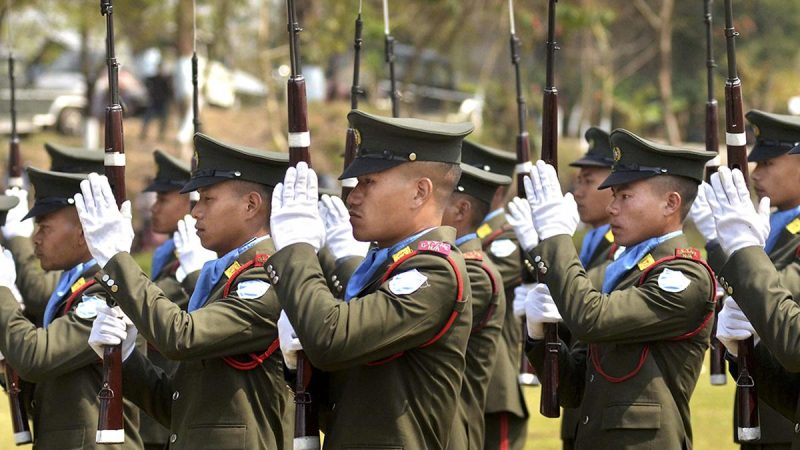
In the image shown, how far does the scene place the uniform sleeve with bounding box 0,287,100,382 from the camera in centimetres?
593

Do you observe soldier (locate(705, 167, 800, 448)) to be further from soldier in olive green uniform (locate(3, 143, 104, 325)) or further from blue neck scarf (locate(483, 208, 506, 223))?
soldier in olive green uniform (locate(3, 143, 104, 325))

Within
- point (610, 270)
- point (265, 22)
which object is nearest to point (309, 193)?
point (610, 270)

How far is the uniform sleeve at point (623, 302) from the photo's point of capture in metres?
5.44

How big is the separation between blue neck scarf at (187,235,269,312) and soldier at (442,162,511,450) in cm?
115

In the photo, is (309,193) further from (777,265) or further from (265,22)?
(265,22)

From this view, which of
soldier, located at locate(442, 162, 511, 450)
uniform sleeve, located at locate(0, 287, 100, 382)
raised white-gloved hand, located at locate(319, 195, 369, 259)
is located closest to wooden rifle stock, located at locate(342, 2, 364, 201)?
raised white-gloved hand, located at locate(319, 195, 369, 259)

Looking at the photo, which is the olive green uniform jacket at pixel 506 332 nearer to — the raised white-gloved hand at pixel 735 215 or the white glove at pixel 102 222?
→ the raised white-gloved hand at pixel 735 215

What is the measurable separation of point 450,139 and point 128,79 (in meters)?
23.8

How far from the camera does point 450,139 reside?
17.7 feet

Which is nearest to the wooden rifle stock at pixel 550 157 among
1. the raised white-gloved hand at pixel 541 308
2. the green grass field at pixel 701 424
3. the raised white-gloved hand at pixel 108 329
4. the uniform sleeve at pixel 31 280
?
the raised white-gloved hand at pixel 541 308

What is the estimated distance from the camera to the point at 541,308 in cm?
591

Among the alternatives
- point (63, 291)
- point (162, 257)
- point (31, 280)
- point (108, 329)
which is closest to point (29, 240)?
point (31, 280)

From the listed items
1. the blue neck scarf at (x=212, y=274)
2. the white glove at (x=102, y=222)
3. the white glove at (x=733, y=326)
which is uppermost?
the white glove at (x=102, y=222)

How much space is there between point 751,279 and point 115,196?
2.58 metres
